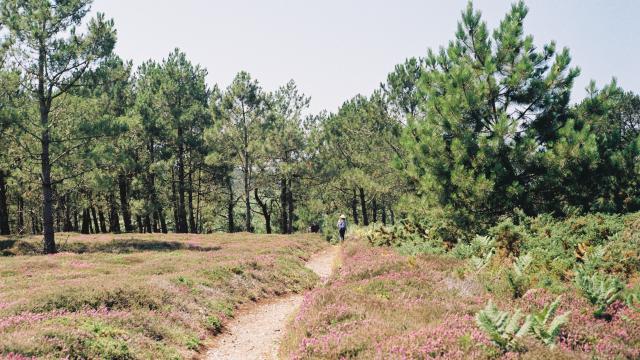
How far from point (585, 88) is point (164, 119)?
3444cm

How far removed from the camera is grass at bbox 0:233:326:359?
8.69 metres

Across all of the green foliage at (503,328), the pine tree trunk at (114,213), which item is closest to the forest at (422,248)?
the green foliage at (503,328)

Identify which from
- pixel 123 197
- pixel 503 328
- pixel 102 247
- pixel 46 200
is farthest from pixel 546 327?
pixel 123 197

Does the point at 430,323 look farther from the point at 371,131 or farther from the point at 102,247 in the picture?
the point at 371,131

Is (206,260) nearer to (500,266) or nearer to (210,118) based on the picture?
(500,266)

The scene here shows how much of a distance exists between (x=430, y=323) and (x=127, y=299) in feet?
27.1

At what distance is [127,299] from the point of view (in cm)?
1202

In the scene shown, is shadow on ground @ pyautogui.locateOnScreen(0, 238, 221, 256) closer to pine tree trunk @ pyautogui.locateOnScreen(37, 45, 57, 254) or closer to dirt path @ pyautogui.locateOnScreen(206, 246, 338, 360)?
pine tree trunk @ pyautogui.locateOnScreen(37, 45, 57, 254)

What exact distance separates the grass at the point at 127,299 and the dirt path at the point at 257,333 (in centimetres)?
51

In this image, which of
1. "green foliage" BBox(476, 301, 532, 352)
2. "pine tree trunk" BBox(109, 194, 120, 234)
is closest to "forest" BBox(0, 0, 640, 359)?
"green foliage" BBox(476, 301, 532, 352)

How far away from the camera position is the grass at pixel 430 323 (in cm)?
719

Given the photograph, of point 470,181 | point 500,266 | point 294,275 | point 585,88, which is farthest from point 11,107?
point 585,88

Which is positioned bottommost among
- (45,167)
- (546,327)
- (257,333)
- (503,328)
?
(257,333)

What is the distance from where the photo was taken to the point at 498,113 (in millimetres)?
17562
